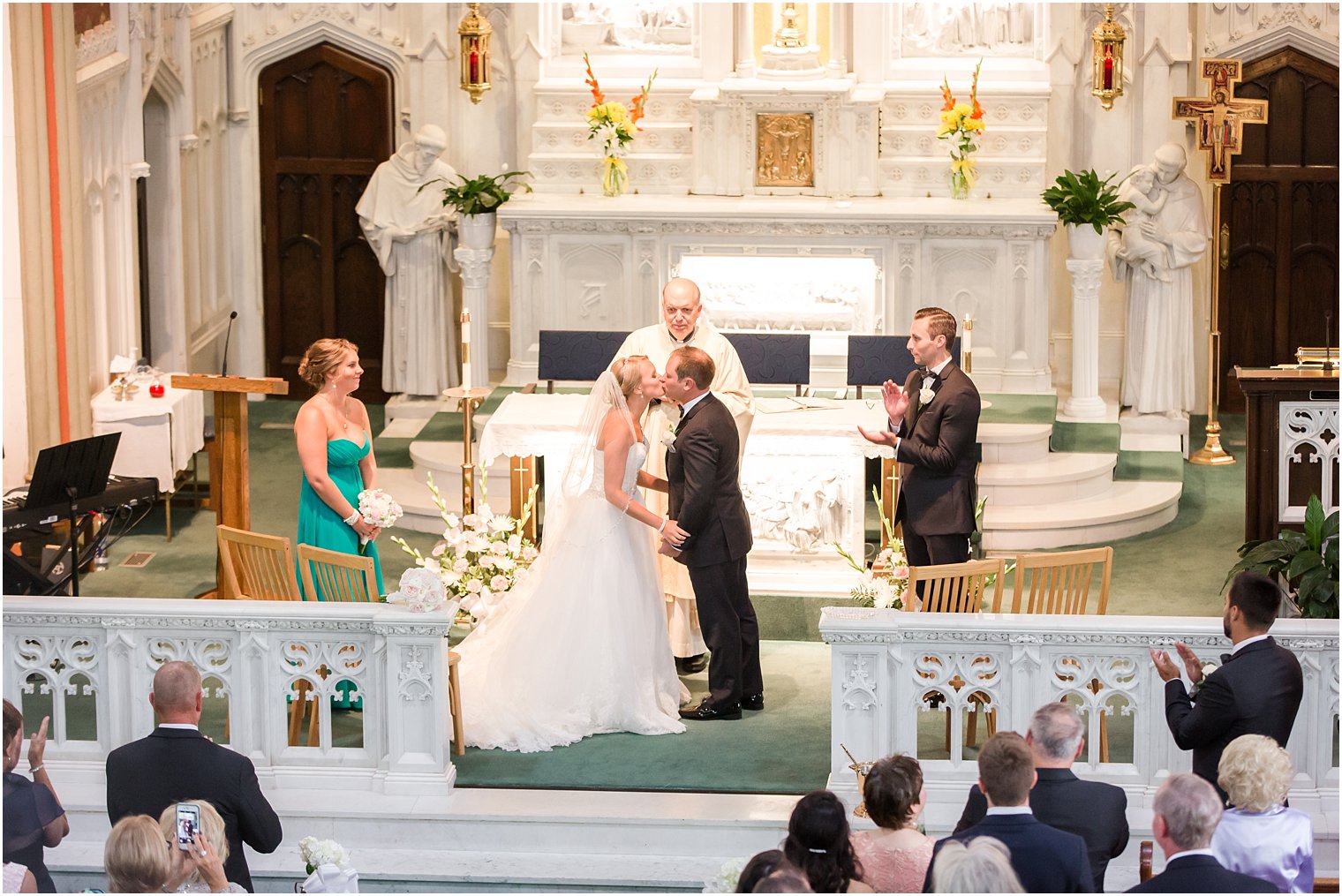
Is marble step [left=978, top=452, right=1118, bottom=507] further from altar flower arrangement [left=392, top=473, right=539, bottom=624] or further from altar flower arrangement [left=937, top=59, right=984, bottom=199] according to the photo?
altar flower arrangement [left=392, top=473, right=539, bottom=624]

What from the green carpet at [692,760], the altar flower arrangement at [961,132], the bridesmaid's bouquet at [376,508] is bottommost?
the green carpet at [692,760]

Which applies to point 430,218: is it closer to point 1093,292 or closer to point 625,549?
point 1093,292

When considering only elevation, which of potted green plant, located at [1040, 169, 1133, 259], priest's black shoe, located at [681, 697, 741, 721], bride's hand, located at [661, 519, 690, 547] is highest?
potted green plant, located at [1040, 169, 1133, 259]

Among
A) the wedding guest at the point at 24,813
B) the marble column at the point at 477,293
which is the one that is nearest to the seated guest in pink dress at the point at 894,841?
the wedding guest at the point at 24,813

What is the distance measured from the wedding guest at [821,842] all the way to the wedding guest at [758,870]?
0.16 meters

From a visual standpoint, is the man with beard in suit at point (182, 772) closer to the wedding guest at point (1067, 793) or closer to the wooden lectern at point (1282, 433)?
the wedding guest at point (1067, 793)

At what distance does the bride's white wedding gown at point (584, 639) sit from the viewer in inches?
315

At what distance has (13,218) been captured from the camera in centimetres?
1078

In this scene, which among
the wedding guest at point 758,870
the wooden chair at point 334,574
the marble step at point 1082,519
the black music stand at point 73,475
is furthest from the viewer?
the marble step at point 1082,519

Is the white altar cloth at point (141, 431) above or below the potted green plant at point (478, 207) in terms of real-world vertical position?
below

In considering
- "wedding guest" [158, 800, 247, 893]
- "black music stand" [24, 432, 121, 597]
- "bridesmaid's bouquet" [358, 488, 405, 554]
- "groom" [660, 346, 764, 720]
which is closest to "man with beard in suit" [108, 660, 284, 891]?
"wedding guest" [158, 800, 247, 893]

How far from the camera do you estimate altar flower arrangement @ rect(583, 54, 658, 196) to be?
13.4 meters

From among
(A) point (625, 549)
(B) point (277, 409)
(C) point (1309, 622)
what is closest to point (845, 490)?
(A) point (625, 549)

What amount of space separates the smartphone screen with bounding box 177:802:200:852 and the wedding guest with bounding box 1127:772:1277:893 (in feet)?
7.98
